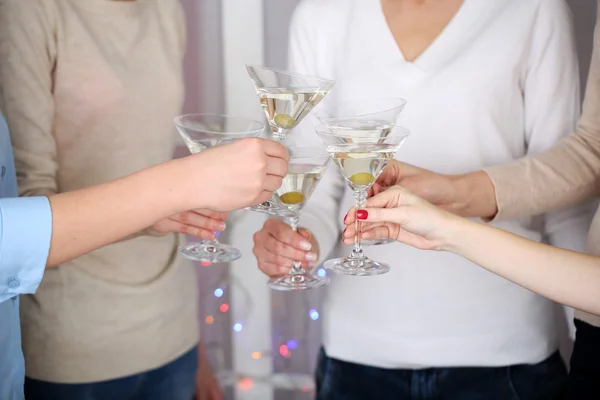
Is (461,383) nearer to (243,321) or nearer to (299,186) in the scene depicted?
(299,186)

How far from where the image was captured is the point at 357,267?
50.1 inches

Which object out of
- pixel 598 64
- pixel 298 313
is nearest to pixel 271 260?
pixel 598 64

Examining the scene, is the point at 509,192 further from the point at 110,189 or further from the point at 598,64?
the point at 110,189

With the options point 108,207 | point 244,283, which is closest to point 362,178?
point 108,207

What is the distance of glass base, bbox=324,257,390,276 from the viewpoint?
1.25 metres

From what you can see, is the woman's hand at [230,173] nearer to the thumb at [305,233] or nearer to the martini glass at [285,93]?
the martini glass at [285,93]

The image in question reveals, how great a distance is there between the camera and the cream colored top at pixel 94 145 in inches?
54.0

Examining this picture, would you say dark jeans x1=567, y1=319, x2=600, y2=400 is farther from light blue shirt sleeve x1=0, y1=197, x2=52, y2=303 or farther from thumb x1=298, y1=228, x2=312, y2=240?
light blue shirt sleeve x1=0, y1=197, x2=52, y2=303

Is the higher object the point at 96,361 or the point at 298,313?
the point at 96,361

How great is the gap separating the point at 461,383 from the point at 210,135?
687 millimetres

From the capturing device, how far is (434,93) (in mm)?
1455

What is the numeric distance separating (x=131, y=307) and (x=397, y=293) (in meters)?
0.55

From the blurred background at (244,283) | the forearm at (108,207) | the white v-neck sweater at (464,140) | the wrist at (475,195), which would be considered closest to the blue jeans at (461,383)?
the white v-neck sweater at (464,140)

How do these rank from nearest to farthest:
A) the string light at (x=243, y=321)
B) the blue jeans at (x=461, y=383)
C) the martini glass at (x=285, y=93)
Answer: the martini glass at (x=285, y=93)
the blue jeans at (x=461, y=383)
the string light at (x=243, y=321)
